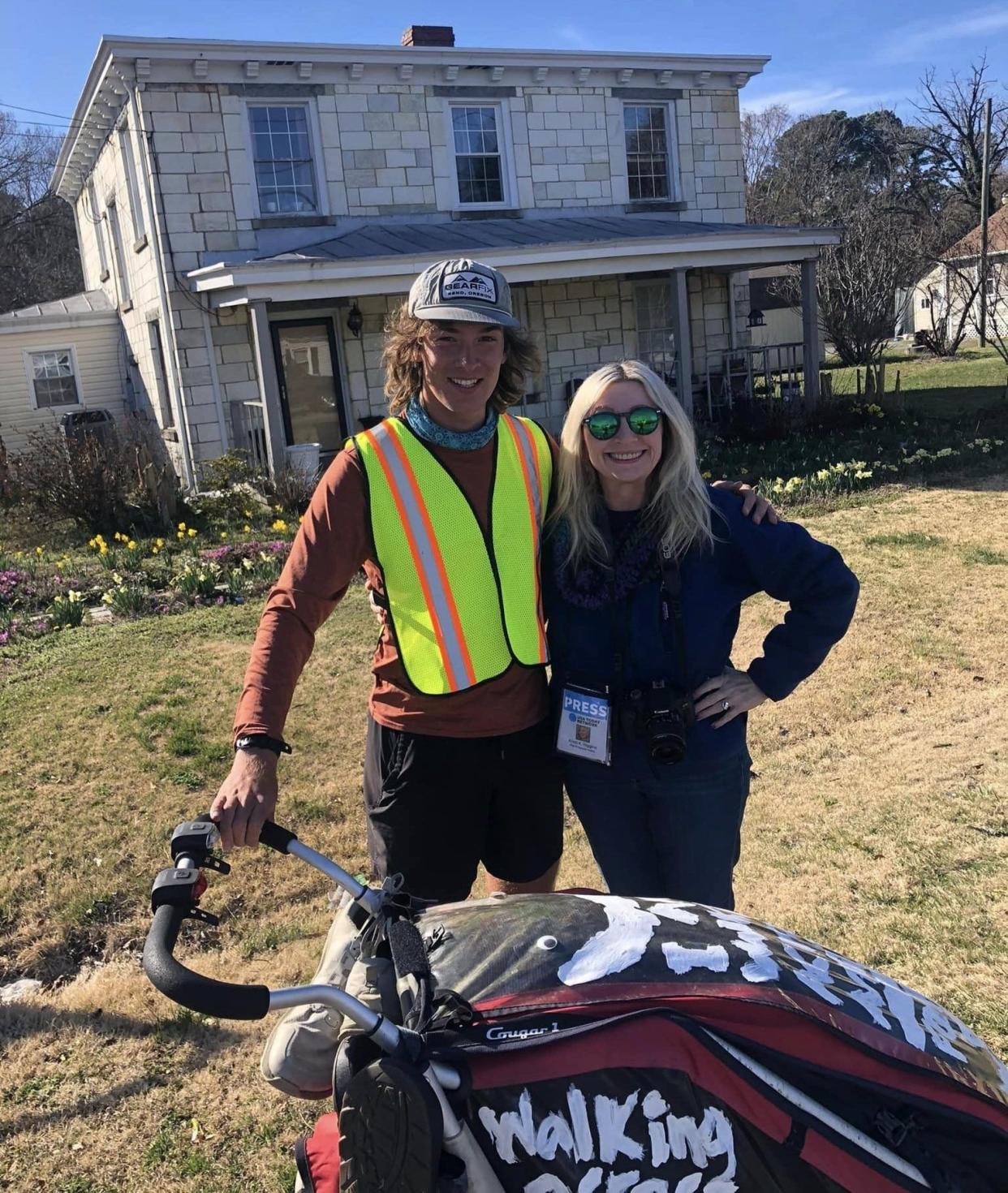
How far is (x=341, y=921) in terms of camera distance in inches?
79.3

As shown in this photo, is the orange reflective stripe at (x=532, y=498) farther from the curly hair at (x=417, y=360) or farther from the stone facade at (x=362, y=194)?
the stone facade at (x=362, y=194)

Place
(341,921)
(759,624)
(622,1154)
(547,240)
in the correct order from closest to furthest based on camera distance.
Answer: (622,1154), (341,921), (759,624), (547,240)

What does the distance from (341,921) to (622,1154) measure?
725 millimetres

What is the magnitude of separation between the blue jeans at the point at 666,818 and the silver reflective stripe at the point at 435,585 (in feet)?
1.29

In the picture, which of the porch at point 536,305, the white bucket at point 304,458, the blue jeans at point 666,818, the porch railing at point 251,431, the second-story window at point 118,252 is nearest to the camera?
the blue jeans at point 666,818

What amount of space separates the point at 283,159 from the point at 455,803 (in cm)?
1396

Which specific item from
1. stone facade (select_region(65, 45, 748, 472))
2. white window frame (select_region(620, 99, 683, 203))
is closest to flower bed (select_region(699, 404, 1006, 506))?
stone facade (select_region(65, 45, 748, 472))

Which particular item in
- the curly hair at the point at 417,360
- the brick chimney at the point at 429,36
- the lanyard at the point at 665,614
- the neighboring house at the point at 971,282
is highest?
the brick chimney at the point at 429,36

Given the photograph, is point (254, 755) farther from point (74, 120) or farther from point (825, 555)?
point (74, 120)

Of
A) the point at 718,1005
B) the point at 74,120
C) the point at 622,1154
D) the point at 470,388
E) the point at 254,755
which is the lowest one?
the point at 622,1154

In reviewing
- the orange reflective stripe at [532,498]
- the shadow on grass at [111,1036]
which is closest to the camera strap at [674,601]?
the orange reflective stripe at [532,498]

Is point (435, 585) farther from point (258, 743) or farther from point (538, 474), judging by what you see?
point (258, 743)

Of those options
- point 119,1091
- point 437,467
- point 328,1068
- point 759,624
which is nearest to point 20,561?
point 759,624

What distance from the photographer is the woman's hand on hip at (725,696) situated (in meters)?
2.49
